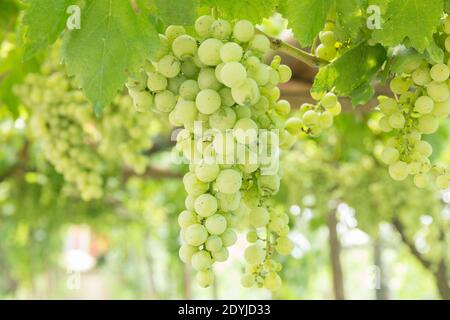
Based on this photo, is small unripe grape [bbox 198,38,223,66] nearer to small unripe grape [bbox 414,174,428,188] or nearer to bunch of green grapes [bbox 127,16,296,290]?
bunch of green grapes [bbox 127,16,296,290]

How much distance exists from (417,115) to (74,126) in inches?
54.3

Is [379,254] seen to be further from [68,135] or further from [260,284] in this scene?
[260,284]

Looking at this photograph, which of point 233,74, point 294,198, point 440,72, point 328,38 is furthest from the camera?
point 294,198

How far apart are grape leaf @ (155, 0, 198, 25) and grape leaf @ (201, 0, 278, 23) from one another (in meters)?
0.04

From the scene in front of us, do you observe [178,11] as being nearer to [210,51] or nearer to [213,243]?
[210,51]

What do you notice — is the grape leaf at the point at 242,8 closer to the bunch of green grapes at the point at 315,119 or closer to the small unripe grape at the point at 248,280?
the bunch of green grapes at the point at 315,119

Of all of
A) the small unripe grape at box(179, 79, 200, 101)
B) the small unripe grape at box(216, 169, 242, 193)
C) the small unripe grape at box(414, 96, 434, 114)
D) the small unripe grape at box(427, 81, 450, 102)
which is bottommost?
the small unripe grape at box(216, 169, 242, 193)

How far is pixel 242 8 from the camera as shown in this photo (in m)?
0.73

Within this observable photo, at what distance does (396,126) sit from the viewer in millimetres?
768

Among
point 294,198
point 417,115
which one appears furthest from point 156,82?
point 294,198

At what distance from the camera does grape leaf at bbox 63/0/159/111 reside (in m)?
0.69

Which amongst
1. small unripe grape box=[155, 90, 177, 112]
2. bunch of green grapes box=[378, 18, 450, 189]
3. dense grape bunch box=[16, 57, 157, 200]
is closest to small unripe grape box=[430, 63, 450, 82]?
bunch of green grapes box=[378, 18, 450, 189]
